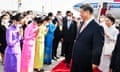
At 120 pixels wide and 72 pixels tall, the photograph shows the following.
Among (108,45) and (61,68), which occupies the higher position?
(108,45)

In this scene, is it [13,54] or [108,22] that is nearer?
[108,22]

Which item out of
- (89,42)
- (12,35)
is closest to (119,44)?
(89,42)

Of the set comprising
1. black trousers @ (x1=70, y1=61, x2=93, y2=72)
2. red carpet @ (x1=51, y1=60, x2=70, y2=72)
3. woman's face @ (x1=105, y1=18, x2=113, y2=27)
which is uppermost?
woman's face @ (x1=105, y1=18, x2=113, y2=27)

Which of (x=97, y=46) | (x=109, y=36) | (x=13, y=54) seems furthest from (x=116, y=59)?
(x=13, y=54)

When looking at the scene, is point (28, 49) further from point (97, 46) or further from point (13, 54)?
point (97, 46)

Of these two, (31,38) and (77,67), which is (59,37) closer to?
(31,38)

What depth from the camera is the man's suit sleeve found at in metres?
5.58

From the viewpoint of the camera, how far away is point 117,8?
23562 millimetres

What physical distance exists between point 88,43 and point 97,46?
20 centimetres

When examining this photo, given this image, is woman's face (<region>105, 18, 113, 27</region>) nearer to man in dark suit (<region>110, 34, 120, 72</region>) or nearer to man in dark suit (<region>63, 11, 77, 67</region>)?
man in dark suit (<region>110, 34, 120, 72</region>)

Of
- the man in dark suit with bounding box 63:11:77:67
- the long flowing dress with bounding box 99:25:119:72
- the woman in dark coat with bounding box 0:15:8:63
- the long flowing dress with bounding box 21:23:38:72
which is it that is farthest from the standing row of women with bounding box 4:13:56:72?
the long flowing dress with bounding box 99:25:119:72

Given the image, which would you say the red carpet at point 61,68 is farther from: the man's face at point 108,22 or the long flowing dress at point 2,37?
the long flowing dress at point 2,37

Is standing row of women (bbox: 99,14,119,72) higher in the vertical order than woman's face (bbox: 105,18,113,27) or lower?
lower

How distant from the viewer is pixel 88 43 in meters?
5.76
